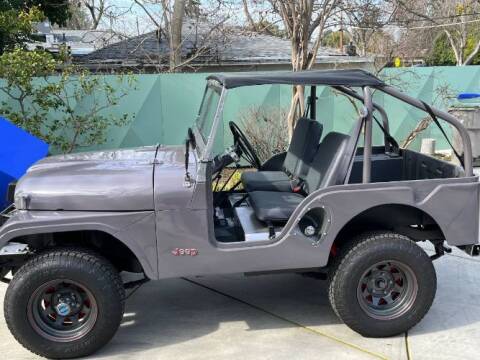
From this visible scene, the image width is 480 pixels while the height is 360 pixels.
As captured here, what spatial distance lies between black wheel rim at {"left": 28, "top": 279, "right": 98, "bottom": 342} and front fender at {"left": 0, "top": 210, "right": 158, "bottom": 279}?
40 centimetres

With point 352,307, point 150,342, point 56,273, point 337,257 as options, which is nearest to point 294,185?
point 337,257

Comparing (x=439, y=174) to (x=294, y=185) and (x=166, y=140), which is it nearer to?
(x=294, y=185)

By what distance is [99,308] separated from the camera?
139 inches

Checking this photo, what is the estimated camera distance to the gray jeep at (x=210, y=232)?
351 centimetres

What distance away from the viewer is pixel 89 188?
140 inches

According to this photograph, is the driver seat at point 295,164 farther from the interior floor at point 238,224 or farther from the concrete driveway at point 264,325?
the concrete driveway at point 264,325

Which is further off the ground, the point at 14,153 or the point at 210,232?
the point at 14,153

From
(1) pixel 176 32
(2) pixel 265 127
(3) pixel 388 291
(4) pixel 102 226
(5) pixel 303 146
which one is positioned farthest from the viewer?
(1) pixel 176 32

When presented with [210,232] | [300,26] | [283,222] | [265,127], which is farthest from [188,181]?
[265,127]

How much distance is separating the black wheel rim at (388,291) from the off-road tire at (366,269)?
1.2 inches

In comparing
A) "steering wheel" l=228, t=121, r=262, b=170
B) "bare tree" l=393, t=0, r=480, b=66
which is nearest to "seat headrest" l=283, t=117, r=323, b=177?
"steering wheel" l=228, t=121, r=262, b=170

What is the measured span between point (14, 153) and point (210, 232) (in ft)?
6.91

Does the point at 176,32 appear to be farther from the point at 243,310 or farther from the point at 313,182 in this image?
the point at 243,310

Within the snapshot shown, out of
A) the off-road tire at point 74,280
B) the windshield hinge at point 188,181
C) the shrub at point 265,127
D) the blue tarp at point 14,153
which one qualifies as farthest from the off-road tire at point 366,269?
the shrub at point 265,127
